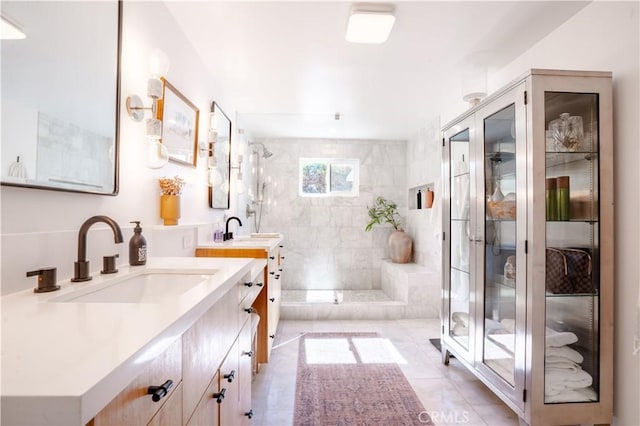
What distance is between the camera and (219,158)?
2.86m

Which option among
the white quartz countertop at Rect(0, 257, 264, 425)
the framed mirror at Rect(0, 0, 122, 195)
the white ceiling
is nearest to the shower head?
the white ceiling

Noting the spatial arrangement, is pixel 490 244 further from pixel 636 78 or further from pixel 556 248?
pixel 636 78

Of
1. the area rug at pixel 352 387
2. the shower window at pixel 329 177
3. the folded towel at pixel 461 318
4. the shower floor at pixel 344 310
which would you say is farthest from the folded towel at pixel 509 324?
the shower window at pixel 329 177

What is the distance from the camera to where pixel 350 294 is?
4.61 meters

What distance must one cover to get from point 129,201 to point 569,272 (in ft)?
7.43

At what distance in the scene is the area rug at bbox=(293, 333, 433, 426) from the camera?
1.89 meters

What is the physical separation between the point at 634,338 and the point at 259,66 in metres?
2.84

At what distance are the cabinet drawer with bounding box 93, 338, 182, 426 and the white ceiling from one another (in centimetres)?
187

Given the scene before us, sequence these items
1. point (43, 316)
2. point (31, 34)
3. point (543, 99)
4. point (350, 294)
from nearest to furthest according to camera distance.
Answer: point (43, 316) → point (31, 34) → point (543, 99) → point (350, 294)

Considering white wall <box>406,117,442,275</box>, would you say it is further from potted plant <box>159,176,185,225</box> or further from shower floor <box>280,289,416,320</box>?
potted plant <box>159,176,185,225</box>

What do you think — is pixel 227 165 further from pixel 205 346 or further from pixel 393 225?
pixel 393 225

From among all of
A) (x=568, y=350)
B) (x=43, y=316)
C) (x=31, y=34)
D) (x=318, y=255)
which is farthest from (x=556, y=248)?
(x=318, y=255)

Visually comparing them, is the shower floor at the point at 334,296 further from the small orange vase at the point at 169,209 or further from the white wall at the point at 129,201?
the small orange vase at the point at 169,209

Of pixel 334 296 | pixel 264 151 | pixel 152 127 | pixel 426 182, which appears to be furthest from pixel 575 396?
pixel 264 151
